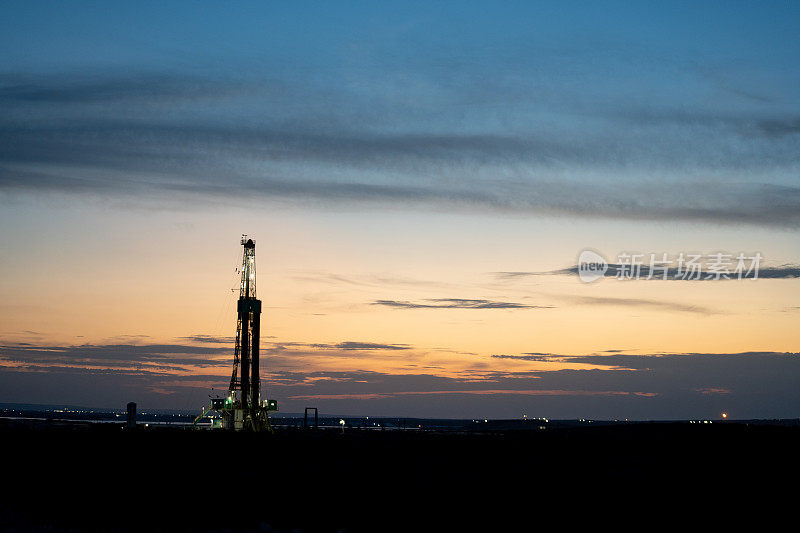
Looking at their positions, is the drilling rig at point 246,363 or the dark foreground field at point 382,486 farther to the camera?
the drilling rig at point 246,363

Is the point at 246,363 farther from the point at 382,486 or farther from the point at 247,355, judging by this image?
the point at 382,486

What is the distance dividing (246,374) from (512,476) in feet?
175

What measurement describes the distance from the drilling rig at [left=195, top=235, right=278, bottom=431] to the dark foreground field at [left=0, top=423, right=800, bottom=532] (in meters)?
31.7

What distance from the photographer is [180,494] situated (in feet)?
130

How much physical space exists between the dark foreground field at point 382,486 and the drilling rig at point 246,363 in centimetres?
3172

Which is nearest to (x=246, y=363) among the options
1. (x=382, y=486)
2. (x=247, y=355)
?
(x=247, y=355)

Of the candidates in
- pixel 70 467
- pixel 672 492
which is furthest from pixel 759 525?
pixel 70 467

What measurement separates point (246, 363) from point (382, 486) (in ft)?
178

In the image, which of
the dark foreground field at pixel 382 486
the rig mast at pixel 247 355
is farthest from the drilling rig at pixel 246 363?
the dark foreground field at pixel 382 486

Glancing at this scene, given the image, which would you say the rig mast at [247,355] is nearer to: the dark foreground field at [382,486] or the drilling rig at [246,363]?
the drilling rig at [246,363]

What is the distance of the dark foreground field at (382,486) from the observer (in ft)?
113

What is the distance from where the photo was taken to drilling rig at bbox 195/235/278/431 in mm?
93250

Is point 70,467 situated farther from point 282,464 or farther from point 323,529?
point 323,529

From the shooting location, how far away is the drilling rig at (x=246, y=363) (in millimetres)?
93250
